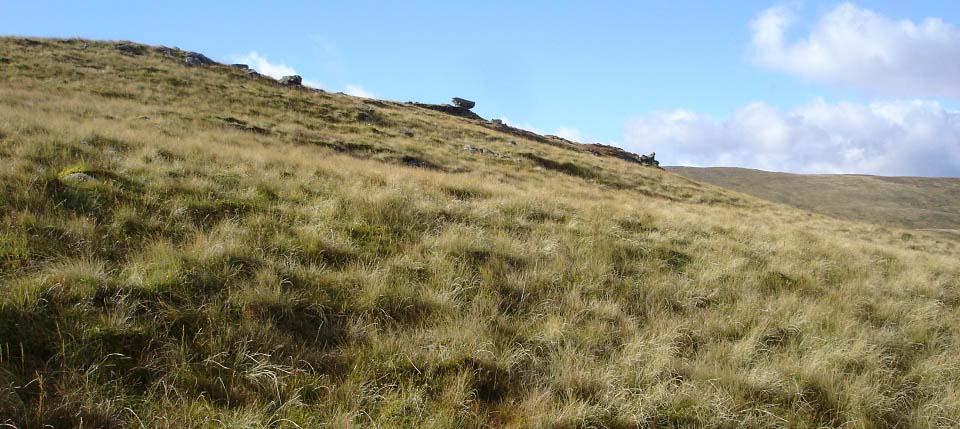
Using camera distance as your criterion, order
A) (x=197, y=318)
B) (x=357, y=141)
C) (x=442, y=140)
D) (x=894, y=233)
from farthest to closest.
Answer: (x=442, y=140) → (x=894, y=233) → (x=357, y=141) → (x=197, y=318)

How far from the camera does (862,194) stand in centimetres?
8544

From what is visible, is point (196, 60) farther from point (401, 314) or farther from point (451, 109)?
point (401, 314)

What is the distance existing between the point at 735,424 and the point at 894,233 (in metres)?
29.2

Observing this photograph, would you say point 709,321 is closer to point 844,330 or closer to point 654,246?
point 844,330

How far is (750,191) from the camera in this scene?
89.2 meters

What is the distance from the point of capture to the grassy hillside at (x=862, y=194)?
237 ft

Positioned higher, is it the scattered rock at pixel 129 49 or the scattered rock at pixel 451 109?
the scattered rock at pixel 451 109

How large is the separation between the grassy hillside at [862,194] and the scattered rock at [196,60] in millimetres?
82977

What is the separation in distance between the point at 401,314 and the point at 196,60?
42.1 metres

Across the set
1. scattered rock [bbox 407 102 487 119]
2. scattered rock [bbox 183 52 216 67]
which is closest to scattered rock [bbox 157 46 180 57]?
scattered rock [bbox 183 52 216 67]

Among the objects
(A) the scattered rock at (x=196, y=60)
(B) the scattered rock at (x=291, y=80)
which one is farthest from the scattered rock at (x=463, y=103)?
(A) the scattered rock at (x=196, y=60)

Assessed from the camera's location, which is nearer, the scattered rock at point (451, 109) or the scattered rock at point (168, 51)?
the scattered rock at point (168, 51)

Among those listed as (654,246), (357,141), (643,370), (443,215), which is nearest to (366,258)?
(443,215)

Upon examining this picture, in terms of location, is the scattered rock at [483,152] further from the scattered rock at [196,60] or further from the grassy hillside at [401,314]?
the scattered rock at [196,60]
